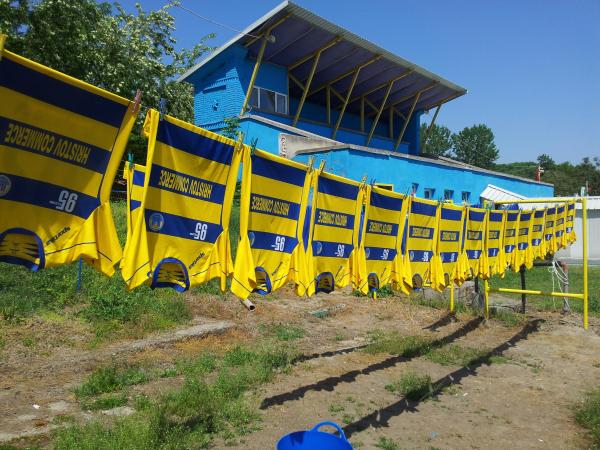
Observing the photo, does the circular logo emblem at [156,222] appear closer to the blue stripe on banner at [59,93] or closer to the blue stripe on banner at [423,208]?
the blue stripe on banner at [59,93]

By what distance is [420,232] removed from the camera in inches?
260

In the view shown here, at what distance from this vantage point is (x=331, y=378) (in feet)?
21.1

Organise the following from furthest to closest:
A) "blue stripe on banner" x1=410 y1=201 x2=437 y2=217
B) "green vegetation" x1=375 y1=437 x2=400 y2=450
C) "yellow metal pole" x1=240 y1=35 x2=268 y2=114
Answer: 1. "yellow metal pole" x1=240 y1=35 x2=268 y2=114
2. "blue stripe on banner" x1=410 y1=201 x2=437 y2=217
3. "green vegetation" x1=375 y1=437 x2=400 y2=450

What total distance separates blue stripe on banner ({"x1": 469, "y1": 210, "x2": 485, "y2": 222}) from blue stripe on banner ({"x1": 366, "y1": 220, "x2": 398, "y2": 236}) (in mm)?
Result: 2562

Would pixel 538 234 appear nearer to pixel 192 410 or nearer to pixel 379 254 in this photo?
pixel 379 254

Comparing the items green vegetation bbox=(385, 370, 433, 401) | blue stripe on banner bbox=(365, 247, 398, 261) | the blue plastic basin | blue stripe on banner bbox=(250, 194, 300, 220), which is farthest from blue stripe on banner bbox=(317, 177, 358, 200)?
green vegetation bbox=(385, 370, 433, 401)

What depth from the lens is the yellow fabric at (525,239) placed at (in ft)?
32.8

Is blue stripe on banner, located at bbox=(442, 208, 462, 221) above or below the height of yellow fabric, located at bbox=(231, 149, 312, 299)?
above

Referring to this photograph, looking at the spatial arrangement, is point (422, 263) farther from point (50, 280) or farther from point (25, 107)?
point (50, 280)

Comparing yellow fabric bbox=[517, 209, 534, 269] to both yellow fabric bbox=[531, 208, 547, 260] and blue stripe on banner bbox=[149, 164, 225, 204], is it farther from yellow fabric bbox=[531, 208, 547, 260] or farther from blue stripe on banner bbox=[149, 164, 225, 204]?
blue stripe on banner bbox=[149, 164, 225, 204]

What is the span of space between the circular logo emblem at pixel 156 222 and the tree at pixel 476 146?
9056 centimetres

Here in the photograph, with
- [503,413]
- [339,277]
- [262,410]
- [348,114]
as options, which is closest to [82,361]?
[262,410]

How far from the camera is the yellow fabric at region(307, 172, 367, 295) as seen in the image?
4984mm

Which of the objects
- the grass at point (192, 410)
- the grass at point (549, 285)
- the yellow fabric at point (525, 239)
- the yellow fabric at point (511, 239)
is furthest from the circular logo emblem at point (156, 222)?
the grass at point (549, 285)
